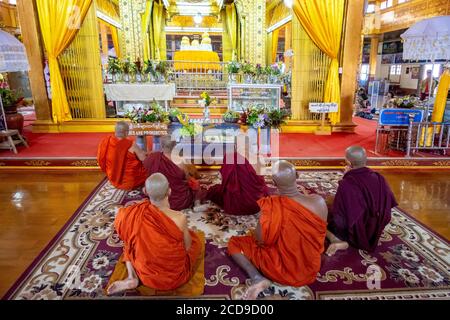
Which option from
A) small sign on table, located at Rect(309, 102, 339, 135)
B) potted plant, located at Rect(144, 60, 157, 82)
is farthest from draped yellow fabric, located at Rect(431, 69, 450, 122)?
potted plant, located at Rect(144, 60, 157, 82)

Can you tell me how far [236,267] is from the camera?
265cm

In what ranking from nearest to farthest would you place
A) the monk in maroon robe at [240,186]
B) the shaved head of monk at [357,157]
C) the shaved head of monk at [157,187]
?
1. the shaved head of monk at [157,187]
2. the shaved head of monk at [357,157]
3. the monk in maroon robe at [240,186]

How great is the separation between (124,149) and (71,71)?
178 inches

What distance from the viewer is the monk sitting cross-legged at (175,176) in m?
3.45

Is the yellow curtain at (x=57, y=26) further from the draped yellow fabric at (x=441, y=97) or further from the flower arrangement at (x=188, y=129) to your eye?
the draped yellow fabric at (x=441, y=97)

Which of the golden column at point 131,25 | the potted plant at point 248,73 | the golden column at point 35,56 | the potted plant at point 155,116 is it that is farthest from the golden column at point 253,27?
the potted plant at point 155,116

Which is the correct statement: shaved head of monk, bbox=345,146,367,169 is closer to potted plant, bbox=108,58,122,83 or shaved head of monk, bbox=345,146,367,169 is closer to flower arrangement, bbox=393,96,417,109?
flower arrangement, bbox=393,96,417,109

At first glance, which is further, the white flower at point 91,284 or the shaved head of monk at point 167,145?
the shaved head of monk at point 167,145

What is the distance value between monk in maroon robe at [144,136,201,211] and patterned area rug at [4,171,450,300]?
219 millimetres

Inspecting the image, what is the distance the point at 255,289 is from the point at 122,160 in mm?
2690

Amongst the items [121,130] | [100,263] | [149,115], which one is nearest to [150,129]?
[149,115]

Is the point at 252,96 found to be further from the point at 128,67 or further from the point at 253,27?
the point at 253,27

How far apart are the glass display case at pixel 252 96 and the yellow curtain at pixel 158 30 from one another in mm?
7453
